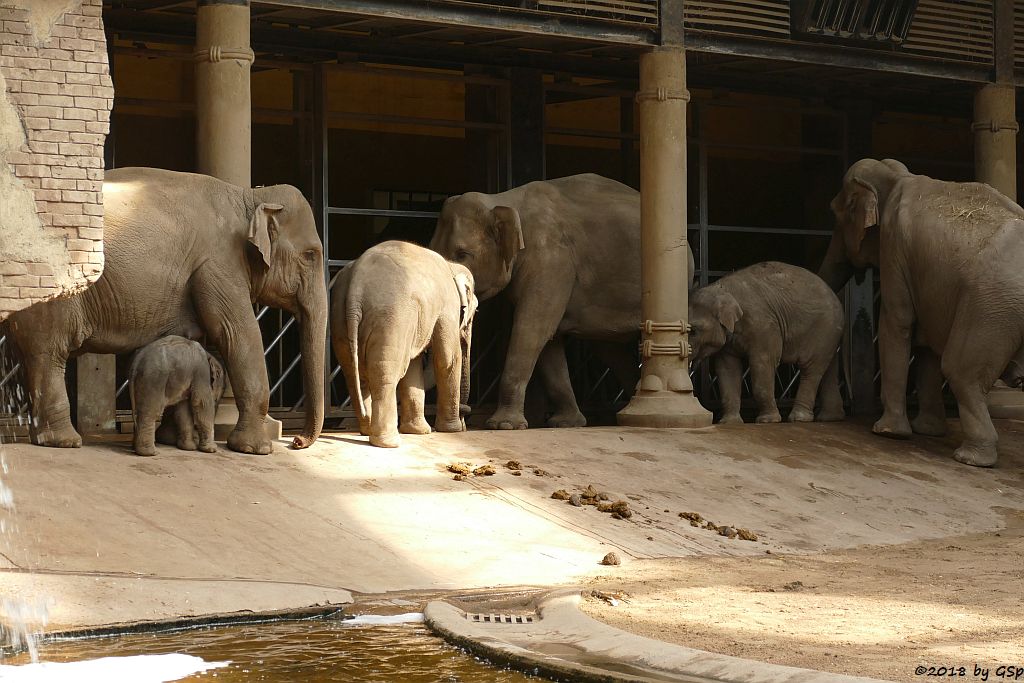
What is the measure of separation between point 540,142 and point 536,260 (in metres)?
1.99

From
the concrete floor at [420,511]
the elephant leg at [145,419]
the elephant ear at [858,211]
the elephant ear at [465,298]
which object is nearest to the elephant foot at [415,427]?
the concrete floor at [420,511]

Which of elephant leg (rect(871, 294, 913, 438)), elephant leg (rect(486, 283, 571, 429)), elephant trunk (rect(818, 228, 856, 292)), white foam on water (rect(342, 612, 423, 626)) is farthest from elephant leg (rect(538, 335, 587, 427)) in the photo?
white foam on water (rect(342, 612, 423, 626))

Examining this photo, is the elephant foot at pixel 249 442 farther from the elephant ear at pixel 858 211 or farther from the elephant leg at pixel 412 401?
the elephant ear at pixel 858 211

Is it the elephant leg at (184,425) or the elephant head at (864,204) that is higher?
the elephant head at (864,204)

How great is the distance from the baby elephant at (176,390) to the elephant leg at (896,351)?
591 cm

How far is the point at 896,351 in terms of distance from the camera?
1308cm

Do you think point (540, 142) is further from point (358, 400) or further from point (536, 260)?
point (358, 400)

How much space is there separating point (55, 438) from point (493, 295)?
4.82 m

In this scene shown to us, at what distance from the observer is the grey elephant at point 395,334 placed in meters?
10.2

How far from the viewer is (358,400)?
10375 mm

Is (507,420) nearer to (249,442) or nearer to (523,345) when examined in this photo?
(523,345)

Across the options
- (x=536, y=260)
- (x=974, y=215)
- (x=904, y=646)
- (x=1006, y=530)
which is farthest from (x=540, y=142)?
(x=904, y=646)

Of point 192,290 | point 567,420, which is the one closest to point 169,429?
point 192,290

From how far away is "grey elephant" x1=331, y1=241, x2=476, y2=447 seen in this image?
33.6ft
